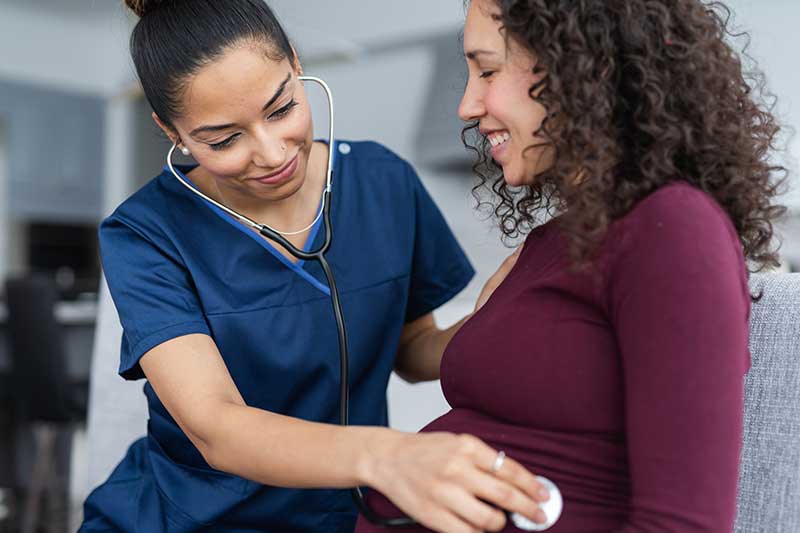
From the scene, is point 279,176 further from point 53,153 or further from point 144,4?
point 53,153

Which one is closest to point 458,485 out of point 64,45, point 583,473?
point 583,473

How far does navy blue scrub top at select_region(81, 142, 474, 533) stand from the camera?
112 cm

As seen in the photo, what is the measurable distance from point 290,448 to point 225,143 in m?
0.45

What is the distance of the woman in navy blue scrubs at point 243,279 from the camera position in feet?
3.47

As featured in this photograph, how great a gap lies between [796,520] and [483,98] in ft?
1.65

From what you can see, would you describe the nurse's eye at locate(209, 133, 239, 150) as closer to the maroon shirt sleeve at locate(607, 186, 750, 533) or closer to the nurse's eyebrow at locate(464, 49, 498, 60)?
the nurse's eyebrow at locate(464, 49, 498, 60)

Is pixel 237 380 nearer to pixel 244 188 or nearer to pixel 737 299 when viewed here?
pixel 244 188

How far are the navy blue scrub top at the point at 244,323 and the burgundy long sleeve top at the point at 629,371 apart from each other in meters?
0.38

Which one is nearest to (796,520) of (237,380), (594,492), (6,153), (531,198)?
(594,492)

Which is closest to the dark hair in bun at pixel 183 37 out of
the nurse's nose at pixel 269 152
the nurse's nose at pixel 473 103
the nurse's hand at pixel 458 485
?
the nurse's nose at pixel 269 152

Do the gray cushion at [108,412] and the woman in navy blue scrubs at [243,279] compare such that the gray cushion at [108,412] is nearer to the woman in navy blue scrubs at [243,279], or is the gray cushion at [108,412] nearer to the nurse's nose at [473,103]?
the woman in navy blue scrubs at [243,279]

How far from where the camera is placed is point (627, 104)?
2.48ft

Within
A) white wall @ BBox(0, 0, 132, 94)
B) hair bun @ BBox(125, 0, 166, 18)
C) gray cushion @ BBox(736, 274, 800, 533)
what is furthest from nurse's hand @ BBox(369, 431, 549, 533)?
white wall @ BBox(0, 0, 132, 94)

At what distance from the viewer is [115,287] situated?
3.58ft
